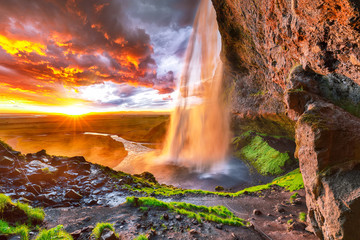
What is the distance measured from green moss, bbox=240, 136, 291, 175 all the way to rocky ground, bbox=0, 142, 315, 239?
8300 mm

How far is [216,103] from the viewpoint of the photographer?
35.7m

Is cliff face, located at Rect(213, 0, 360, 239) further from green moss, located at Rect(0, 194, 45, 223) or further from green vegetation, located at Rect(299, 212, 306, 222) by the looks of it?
green moss, located at Rect(0, 194, 45, 223)

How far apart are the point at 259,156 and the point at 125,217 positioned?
893 inches

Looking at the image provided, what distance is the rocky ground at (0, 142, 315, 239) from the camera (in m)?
5.35

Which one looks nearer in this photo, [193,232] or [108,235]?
[108,235]

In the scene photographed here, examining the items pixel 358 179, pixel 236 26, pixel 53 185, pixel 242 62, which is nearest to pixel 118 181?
pixel 53 185

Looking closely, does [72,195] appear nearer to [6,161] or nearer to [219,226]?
[6,161]

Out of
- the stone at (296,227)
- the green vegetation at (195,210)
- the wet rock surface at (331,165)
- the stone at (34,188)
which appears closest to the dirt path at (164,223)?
the stone at (296,227)

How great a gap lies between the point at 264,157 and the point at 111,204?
71.8 feet

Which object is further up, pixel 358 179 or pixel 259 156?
pixel 358 179

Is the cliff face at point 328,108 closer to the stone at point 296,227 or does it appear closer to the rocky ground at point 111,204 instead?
the stone at point 296,227

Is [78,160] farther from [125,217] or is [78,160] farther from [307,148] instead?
[307,148]

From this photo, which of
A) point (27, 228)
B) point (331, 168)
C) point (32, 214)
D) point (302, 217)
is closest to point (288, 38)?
point (331, 168)

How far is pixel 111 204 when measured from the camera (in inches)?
294
